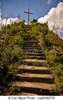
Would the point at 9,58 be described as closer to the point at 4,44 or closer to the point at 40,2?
the point at 4,44

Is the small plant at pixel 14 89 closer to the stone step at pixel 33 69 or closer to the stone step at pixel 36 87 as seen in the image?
the stone step at pixel 36 87

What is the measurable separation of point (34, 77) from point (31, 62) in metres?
0.66

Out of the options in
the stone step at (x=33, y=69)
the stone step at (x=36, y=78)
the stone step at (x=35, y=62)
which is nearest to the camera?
the stone step at (x=36, y=78)

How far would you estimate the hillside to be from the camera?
13.7 feet

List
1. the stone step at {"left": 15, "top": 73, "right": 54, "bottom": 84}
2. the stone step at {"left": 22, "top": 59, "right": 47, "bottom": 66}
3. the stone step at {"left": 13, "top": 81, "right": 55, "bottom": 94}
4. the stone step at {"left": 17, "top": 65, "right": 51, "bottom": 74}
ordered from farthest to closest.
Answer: the stone step at {"left": 22, "top": 59, "right": 47, "bottom": 66}, the stone step at {"left": 17, "top": 65, "right": 51, "bottom": 74}, the stone step at {"left": 15, "top": 73, "right": 54, "bottom": 84}, the stone step at {"left": 13, "top": 81, "right": 55, "bottom": 94}

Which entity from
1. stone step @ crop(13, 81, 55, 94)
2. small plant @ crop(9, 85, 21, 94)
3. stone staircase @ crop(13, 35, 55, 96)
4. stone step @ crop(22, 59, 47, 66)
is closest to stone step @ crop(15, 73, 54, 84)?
stone staircase @ crop(13, 35, 55, 96)

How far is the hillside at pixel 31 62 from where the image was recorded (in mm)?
4168

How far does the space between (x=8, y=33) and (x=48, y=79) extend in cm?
293

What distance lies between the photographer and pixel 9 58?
5.01 meters

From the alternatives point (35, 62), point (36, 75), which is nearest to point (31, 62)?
point (35, 62)

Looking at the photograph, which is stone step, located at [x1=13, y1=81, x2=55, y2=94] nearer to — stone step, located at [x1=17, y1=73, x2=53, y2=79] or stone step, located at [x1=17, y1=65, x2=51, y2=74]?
stone step, located at [x1=17, y1=73, x2=53, y2=79]

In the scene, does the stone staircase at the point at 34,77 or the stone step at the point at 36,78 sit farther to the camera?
the stone step at the point at 36,78

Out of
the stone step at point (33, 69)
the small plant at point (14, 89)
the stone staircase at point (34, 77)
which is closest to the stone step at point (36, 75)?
the stone staircase at point (34, 77)

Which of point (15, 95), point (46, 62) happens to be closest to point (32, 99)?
point (15, 95)
